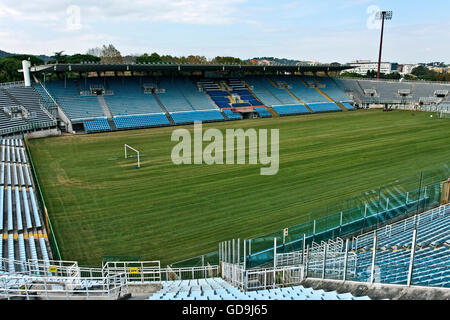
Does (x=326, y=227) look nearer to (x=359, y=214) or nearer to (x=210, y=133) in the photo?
(x=359, y=214)

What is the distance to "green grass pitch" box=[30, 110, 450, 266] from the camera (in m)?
13.2

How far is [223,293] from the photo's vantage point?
701 centimetres

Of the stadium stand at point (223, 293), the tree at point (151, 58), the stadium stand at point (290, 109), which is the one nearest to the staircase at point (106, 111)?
the stadium stand at point (290, 109)

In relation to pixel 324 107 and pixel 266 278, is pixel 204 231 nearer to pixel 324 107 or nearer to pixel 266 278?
pixel 266 278

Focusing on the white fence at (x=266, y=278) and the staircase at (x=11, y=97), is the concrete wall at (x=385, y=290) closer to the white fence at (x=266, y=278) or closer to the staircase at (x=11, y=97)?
the white fence at (x=266, y=278)

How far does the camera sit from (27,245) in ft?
37.7

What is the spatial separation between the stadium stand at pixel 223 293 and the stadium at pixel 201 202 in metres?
0.05

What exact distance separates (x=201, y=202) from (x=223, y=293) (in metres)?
9.61

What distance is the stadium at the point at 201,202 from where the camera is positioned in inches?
309

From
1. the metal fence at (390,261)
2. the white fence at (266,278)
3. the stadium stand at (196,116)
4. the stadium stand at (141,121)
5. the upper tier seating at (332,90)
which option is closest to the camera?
the metal fence at (390,261)

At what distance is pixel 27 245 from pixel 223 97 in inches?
1569
